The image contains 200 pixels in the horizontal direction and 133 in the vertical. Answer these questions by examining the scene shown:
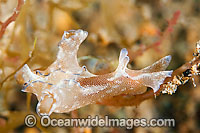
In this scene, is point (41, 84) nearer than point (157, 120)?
Yes

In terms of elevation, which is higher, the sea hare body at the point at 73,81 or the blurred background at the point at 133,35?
the blurred background at the point at 133,35

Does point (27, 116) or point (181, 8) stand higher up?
point (181, 8)

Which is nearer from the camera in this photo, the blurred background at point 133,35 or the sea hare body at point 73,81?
the sea hare body at point 73,81

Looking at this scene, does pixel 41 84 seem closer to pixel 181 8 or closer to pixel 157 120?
pixel 157 120

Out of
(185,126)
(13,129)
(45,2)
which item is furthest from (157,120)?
(45,2)

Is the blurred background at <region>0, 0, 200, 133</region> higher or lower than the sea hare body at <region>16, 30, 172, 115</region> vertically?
higher

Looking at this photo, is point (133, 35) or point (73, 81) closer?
point (73, 81)

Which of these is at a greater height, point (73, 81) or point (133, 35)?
point (133, 35)

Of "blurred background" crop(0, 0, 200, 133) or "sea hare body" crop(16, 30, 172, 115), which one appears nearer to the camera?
"sea hare body" crop(16, 30, 172, 115)
